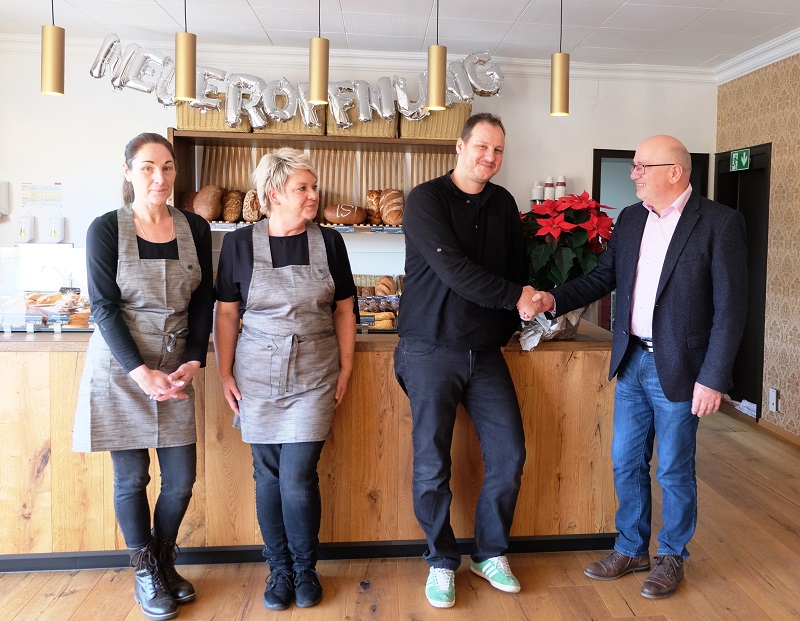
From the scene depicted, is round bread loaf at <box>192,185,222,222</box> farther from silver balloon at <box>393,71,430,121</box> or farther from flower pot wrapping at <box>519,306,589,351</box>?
flower pot wrapping at <box>519,306,589,351</box>

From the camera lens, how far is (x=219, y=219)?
5039 mm

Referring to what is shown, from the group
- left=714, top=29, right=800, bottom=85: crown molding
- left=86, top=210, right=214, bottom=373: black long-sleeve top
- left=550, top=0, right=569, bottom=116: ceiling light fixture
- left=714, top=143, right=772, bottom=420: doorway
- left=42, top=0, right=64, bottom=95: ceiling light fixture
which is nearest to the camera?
left=86, top=210, right=214, bottom=373: black long-sleeve top

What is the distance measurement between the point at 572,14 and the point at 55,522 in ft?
12.3

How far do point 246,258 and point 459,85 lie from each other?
275cm

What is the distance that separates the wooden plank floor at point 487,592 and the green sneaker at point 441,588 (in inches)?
1.1

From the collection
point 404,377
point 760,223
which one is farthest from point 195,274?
point 760,223

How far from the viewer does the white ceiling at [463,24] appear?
416 centimetres

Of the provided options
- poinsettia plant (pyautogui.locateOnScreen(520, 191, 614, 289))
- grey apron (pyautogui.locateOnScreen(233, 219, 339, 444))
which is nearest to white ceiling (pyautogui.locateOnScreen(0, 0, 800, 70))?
poinsettia plant (pyautogui.locateOnScreen(520, 191, 614, 289))

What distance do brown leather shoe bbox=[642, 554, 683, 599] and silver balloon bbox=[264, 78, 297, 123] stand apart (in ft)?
11.4

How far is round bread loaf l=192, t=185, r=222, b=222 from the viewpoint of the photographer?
4.95m

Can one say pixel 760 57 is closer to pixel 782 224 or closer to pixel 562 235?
pixel 782 224

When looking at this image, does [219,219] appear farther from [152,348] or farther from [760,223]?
[760,223]

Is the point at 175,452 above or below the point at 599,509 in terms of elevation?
above

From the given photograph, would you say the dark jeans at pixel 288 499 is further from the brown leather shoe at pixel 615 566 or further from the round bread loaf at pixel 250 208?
the round bread loaf at pixel 250 208
